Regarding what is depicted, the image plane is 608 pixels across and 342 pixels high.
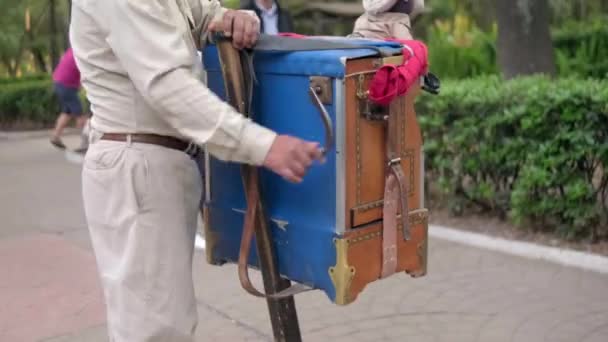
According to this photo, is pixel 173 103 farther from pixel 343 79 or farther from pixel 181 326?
pixel 181 326

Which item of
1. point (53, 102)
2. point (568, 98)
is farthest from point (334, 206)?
point (53, 102)

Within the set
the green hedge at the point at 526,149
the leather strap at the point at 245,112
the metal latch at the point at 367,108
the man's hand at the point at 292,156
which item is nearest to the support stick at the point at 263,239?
the leather strap at the point at 245,112

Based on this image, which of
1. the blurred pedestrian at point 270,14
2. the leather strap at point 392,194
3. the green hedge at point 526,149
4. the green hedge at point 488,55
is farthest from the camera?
the green hedge at point 488,55

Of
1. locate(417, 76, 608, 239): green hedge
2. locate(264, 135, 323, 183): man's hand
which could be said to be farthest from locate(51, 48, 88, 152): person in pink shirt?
locate(264, 135, 323, 183): man's hand

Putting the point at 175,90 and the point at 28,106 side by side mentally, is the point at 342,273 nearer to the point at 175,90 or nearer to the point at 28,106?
the point at 175,90

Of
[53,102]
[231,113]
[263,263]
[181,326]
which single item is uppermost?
[231,113]

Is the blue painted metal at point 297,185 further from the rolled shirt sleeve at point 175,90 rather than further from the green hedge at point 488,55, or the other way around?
the green hedge at point 488,55

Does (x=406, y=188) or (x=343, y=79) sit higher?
(x=343, y=79)

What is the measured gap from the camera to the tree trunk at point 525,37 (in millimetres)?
7773

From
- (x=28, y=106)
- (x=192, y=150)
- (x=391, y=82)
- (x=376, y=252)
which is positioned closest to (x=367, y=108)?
(x=391, y=82)

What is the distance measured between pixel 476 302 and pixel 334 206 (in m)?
2.64

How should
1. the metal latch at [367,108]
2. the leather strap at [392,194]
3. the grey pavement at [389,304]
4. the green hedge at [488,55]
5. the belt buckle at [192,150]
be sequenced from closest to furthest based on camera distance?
the metal latch at [367,108], the leather strap at [392,194], the belt buckle at [192,150], the grey pavement at [389,304], the green hedge at [488,55]

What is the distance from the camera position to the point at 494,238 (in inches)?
230

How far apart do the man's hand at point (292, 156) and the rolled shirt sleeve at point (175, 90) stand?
0.03 metres
